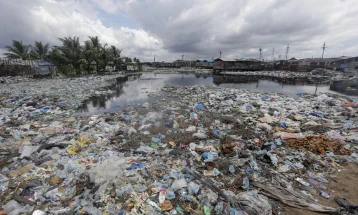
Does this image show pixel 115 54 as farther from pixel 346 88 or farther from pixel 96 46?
pixel 346 88

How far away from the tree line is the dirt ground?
2332 centimetres

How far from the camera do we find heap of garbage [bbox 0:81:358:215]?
2.01 m

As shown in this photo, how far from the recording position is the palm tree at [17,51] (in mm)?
18547

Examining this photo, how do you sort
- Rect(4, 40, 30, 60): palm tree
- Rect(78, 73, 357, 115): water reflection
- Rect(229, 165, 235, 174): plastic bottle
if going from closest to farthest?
1. Rect(229, 165, 235, 174): plastic bottle
2. Rect(78, 73, 357, 115): water reflection
3. Rect(4, 40, 30, 60): palm tree

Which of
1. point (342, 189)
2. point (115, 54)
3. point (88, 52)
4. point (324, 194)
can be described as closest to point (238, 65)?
point (115, 54)

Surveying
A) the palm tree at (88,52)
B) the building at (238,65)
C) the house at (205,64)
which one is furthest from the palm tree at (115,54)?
the house at (205,64)

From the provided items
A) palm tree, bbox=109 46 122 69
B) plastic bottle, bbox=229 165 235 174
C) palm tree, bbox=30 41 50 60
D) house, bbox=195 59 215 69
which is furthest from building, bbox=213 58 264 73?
plastic bottle, bbox=229 165 235 174

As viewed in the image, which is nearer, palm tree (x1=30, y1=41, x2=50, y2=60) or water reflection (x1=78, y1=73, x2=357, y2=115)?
water reflection (x1=78, y1=73, x2=357, y2=115)

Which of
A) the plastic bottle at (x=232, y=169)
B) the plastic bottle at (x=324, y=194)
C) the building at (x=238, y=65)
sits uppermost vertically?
the building at (x=238, y=65)

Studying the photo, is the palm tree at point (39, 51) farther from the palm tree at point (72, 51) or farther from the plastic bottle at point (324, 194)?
the plastic bottle at point (324, 194)

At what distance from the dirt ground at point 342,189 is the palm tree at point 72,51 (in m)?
23.3

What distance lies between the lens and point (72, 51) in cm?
1945

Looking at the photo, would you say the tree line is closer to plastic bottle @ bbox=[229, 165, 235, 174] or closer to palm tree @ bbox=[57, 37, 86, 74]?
palm tree @ bbox=[57, 37, 86, 74]

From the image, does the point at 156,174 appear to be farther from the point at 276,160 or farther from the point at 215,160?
the point at 276,160
